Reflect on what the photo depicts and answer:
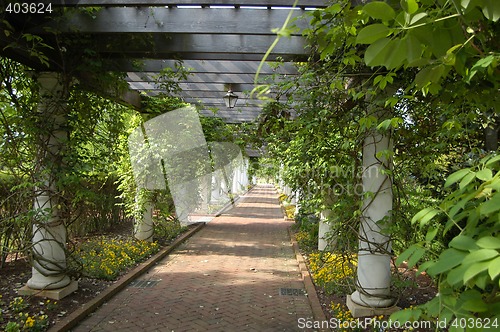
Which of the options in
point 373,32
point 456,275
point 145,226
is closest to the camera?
point 456,275

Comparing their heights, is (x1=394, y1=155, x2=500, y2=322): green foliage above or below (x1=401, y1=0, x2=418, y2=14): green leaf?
below

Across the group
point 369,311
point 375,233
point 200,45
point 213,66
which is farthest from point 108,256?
point 375,233

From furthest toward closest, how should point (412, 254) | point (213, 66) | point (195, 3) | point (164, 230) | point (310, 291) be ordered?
1. point (164, 230)
2. point (213, 66)
3. point (310, 291)
4. point (195, 3)
5. point (412, 254)

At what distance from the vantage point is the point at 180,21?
4.11 m

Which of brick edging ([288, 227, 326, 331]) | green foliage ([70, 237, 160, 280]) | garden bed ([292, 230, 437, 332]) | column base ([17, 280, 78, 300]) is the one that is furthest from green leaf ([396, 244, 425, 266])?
green foliage ([70, 237, 160, 280])

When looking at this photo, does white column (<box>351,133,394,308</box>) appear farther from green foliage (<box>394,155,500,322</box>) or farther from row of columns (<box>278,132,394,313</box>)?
green foliage (<box>394,155,500,322</box>)

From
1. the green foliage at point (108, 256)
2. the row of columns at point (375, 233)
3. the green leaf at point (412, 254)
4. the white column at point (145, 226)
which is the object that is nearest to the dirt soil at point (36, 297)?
the green foliage at point (108, 256)

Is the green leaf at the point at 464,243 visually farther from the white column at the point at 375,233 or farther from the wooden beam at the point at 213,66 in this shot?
the wooden beam at the point at 213,66

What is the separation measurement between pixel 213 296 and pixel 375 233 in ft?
7.95

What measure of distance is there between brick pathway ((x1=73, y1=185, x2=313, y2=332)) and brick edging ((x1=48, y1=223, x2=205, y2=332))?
3.0 inches

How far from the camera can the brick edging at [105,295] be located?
3.91m

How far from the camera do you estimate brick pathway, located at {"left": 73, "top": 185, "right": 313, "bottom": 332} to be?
4.24 meters

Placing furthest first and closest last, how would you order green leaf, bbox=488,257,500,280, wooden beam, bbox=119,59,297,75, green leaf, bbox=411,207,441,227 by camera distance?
wooden beam, bbox=119,59,297,75 → green leaf, bbox=411,207,441,227 → green leaf, bbox=488,257,500,280

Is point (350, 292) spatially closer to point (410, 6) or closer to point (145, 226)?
point (410, 6)
